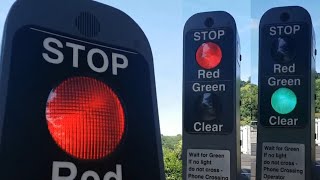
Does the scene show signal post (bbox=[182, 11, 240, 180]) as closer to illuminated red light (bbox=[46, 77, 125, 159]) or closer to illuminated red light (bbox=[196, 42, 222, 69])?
illuminated red light (bbox=[196, 42, 222, 69])

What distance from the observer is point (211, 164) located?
392cm

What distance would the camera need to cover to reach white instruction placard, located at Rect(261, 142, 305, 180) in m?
4.34

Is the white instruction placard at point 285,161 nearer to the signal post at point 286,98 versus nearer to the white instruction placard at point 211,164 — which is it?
the signal post at point 286,98

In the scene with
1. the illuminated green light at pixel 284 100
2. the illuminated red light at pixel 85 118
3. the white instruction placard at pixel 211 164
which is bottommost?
the white instruction placard at pixel 211 164

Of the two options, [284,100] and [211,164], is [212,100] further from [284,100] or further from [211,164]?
[284,100]

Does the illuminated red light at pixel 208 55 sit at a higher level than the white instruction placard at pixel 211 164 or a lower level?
higher

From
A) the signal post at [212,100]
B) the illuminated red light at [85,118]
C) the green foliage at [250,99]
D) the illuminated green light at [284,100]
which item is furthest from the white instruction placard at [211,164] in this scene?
the illuminated red light at [85,118]

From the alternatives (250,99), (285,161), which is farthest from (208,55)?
(250,99)

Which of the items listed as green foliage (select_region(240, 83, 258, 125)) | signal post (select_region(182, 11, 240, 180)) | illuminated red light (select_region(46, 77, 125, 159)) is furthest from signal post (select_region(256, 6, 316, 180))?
illuminated red light (select_region(46, 77, 125, 159))

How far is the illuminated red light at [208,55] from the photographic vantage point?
12.9ft

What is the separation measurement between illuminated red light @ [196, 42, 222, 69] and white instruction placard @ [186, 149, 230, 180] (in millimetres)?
659

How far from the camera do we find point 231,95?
3.90 metres

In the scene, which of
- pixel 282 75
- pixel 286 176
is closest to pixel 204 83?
pixel 282 75

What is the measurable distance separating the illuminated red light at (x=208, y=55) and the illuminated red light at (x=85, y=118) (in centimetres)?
262
